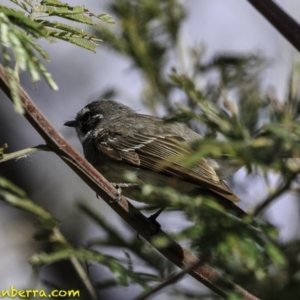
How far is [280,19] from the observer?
207 centimetres

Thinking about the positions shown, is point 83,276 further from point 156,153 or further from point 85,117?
point 85,117

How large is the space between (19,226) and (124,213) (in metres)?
3.63

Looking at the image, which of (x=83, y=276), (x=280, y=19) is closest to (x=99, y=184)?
(x=83, y=276)

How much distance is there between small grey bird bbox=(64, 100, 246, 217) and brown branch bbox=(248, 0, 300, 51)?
1924mm

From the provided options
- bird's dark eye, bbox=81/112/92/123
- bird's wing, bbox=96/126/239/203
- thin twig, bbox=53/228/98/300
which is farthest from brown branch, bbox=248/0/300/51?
bird's dark eye, bbox=81/112/92/123

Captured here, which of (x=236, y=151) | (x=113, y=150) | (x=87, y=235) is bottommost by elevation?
(x=87, y=235)

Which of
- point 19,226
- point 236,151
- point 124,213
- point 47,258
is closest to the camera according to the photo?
point 236,151

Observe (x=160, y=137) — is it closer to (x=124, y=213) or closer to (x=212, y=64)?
(x=212, y=64)

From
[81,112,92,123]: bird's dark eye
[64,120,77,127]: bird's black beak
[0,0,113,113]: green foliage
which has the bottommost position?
[64,120,77,127]: bird's black beak

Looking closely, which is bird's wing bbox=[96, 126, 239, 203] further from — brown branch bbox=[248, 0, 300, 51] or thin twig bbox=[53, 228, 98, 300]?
brown branch bbox=[248, 0, 300, 51]

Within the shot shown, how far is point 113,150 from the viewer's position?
526 centimetres

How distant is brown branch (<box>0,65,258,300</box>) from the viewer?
2.43 metres

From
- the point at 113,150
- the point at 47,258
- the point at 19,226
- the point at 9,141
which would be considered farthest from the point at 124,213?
the point at 9,141

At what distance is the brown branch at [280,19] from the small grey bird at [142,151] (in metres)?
1.92
